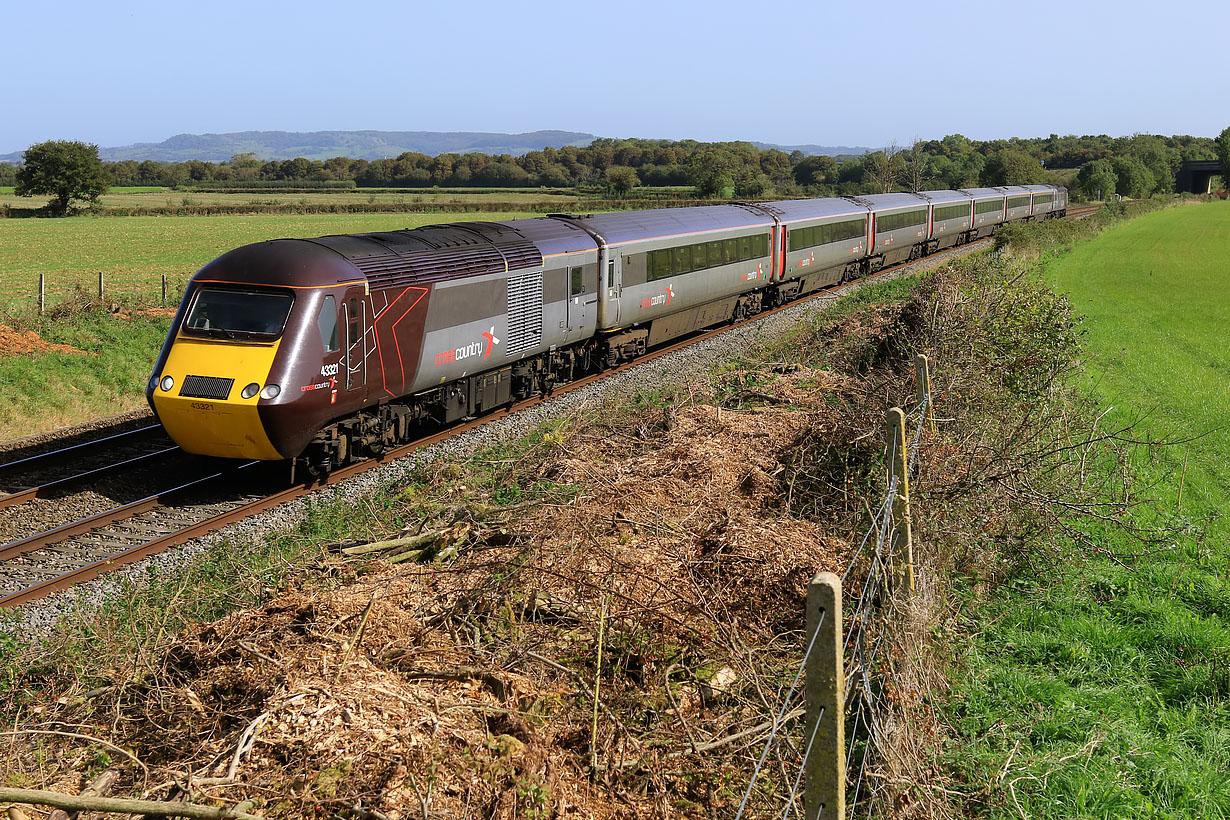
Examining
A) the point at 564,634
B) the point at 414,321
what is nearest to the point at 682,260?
the point at 414,321

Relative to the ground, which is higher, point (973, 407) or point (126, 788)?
point (973, 407)

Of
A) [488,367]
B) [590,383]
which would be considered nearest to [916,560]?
[488,367]

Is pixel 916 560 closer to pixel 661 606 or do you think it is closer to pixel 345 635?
pixel 661 606

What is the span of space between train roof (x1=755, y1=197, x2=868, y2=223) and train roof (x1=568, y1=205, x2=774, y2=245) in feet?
4.36

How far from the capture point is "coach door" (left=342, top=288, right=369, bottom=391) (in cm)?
1279

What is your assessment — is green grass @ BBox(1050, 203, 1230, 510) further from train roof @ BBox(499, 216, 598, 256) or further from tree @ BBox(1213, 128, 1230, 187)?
tree @ BBox(1213, 128, 1230, 187)

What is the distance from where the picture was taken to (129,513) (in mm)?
12094

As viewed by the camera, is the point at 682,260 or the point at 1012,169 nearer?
the point at 682,260

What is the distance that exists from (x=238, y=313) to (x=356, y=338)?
5.00 feet

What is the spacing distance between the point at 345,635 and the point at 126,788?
1.44m

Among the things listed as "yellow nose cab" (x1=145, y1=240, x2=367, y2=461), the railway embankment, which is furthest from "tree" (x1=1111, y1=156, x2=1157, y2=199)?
"yellow nose cab" (x1=145, y1=240, x2=367, y2=461)

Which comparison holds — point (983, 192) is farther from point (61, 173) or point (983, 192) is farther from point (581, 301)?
point (61, 173)

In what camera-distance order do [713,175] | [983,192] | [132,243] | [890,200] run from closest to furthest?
[890,200]
[983,192]
[132,243]
[713,175]

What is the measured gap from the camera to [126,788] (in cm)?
479
